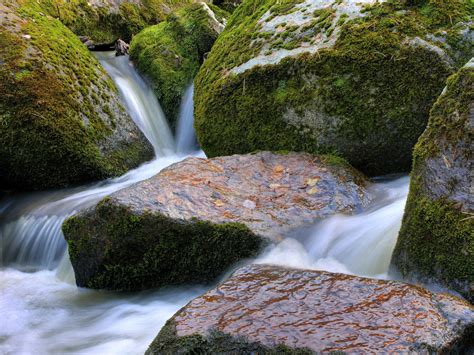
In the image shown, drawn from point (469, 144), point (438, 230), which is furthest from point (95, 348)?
point (469, 144)

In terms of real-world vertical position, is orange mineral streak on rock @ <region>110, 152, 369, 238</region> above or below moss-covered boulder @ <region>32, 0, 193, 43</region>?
below

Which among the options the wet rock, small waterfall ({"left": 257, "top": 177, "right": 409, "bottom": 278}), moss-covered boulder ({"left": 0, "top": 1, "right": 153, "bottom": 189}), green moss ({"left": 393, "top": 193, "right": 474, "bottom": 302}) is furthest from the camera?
the wet rock

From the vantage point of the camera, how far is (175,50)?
28.7 ft

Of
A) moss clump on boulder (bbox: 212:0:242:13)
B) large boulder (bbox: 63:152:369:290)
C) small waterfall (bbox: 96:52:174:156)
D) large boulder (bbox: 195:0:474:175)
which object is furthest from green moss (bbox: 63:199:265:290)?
moss clump on boulder (bbox: 212:0:242:13)

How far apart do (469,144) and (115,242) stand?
9.14ft

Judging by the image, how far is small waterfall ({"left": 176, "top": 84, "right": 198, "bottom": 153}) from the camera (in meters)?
7.62

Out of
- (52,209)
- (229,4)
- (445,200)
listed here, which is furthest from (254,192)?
(229,4)

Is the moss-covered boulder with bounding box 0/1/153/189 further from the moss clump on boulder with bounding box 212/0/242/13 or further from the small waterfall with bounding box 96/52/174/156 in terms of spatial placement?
the moss clump on boulder with bounding box 212/0/242/13

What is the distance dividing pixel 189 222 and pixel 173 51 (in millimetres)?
5513

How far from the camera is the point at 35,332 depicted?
393 cm

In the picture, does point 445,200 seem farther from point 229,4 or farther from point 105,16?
point 229,4

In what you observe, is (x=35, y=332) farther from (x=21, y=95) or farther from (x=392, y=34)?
(x=392, y=34)

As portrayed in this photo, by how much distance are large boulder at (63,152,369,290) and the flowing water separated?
15 cm

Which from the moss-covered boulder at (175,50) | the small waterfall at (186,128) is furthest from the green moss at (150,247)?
the moss-covered boulder at (175,50)
